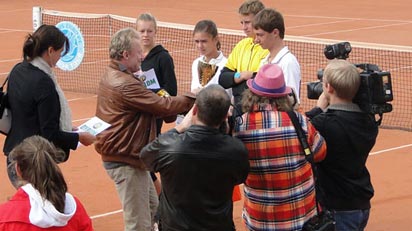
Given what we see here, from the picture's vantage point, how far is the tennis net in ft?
50.5

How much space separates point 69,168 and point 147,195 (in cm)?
408

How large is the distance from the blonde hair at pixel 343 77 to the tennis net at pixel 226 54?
7.58m

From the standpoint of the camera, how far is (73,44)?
1098 cm

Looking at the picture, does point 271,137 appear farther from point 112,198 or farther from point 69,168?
point 69,168

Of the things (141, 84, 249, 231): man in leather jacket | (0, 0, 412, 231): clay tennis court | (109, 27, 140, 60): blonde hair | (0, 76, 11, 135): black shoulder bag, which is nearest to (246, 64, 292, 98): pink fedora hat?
(141, 84, 249, 231): man in leather jacket

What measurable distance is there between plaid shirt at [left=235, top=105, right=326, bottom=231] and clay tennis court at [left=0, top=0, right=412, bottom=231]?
3.24 metres

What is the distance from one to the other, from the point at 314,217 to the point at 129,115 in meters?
2.00

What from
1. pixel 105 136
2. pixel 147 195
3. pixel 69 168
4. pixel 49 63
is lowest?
pixel 69 168

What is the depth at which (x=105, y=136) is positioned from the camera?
7574mm

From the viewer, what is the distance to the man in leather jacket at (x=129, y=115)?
7.32 meters

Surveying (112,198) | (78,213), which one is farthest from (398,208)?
(78,213)

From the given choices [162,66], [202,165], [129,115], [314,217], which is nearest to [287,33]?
[162,66]

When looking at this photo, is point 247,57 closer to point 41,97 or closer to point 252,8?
point 252,8

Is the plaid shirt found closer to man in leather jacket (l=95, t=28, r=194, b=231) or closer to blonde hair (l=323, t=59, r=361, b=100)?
blonde hair (l=323, t=59, r=361, b=100)
